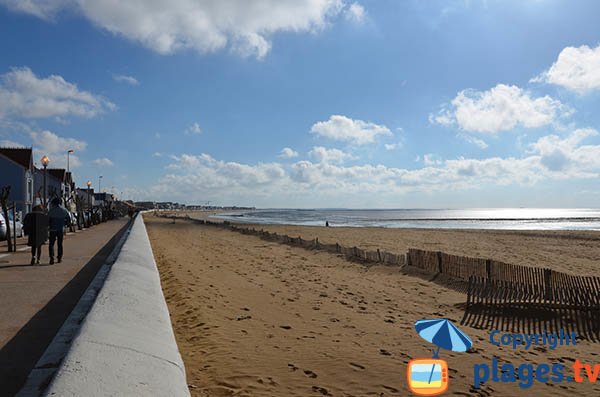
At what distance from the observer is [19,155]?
46.3 metres

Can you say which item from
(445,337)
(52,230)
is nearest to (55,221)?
(52,230)

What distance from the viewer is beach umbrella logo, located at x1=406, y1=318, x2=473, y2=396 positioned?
14.4ft

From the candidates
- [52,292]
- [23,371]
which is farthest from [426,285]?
[23,371]

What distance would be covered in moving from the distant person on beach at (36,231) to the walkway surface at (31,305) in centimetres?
40

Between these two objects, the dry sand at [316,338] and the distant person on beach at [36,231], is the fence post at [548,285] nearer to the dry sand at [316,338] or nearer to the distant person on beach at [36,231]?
the dry sand at [316,338]

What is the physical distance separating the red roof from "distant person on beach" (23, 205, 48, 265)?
42038 mm

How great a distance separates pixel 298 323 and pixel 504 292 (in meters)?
5.29

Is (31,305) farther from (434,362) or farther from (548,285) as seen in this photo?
(548,285)

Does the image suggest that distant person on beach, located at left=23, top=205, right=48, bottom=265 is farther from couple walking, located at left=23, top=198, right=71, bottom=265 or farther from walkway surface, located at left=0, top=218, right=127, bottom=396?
walkway surface, located at left=0, top=218, right=127, bottom=396

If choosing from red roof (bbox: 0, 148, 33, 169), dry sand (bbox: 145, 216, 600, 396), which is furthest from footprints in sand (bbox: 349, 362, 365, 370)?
red roof (bbox: 0, 148, 33, 169)

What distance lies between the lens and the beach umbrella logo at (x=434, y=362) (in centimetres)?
438

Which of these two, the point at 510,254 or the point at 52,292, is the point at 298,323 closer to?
the point at 52,292

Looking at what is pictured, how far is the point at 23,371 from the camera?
11.7ft

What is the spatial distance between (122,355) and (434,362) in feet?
13.4
